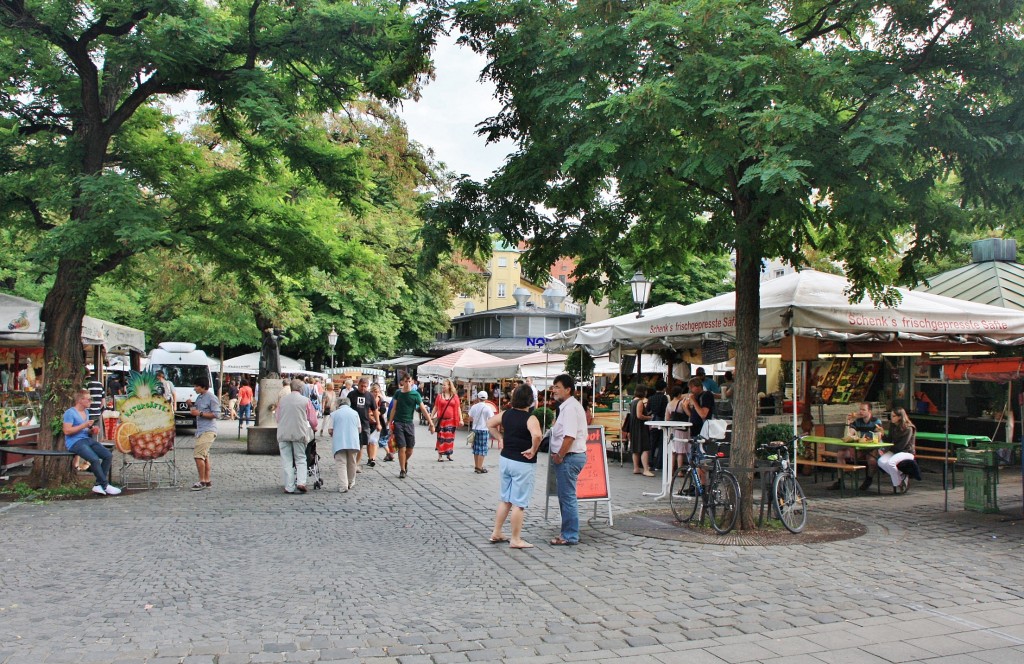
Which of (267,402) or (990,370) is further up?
(990,370)

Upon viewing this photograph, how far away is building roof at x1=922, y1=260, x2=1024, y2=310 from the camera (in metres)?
20.9

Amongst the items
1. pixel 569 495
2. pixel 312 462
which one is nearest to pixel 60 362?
pixel 312 462

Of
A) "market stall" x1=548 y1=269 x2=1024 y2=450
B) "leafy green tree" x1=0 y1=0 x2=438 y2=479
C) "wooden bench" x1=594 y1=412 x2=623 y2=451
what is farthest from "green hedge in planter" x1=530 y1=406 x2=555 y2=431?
"leafy green tree" x1=0 y1=0 x2=438 y2=479

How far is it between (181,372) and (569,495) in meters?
23.8

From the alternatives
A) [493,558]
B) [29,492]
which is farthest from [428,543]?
[29,492]

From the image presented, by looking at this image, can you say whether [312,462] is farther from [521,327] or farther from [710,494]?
[521,327]

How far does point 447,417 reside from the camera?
18.5 meters

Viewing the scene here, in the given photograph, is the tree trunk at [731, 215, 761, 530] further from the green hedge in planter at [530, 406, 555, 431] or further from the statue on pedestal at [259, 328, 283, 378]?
the statue on pedestal at [259, 328, 283, 378]

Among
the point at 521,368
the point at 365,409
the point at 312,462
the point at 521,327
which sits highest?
the point at 521,327

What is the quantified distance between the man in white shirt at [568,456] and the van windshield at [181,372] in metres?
22.8

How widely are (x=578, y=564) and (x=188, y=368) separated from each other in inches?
975

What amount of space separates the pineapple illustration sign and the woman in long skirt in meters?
6.31

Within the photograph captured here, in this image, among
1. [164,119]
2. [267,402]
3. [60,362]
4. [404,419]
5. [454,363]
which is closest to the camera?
[60,362]

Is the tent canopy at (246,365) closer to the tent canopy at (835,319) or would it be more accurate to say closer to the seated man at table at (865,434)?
the tent canopy at (835,319)
